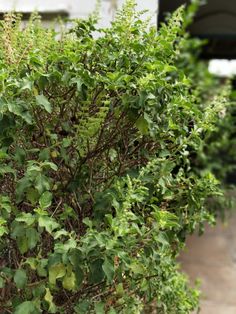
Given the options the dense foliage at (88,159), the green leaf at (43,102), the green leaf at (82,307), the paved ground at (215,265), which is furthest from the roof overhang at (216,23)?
the green leaf at (82,307)

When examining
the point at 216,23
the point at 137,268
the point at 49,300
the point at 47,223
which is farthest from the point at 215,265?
the point at 47,223

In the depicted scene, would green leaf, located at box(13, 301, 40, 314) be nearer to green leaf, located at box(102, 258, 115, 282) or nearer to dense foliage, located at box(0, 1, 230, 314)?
dense foliage, located at box(0, 1, 230, 314)

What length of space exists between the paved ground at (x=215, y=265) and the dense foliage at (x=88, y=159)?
87.7 inches

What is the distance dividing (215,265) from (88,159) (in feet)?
10.7

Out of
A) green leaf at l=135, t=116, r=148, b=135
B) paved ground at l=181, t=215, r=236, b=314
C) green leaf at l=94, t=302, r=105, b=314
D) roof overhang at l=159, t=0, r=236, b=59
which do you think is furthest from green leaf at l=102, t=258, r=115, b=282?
roof overhang at l=159, t=0, r=236, b=59

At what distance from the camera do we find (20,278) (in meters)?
1.92

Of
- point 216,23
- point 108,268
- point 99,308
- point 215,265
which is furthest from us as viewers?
point 216,23

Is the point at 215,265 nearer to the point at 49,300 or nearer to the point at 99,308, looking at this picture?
the point at 99,308

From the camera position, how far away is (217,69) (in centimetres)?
667

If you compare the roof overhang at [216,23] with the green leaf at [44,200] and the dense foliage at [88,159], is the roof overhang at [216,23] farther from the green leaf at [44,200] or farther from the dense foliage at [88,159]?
the green leaf at [44,200]

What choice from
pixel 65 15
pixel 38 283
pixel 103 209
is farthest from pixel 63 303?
pixel 65 15

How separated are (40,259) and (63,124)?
0.51 meters

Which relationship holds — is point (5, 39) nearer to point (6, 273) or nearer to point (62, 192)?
point (62, 192)

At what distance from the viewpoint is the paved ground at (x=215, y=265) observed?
454 cm
